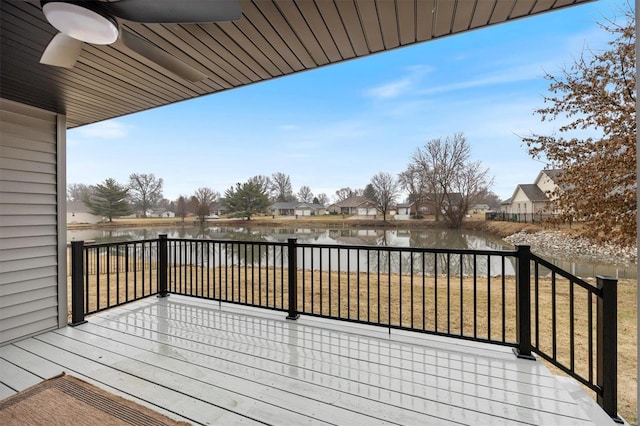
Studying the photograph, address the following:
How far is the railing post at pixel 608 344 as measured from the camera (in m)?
1.57

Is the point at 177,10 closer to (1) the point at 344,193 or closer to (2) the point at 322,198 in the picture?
(1) the point at 344,193

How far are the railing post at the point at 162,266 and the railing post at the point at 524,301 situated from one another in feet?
12.8

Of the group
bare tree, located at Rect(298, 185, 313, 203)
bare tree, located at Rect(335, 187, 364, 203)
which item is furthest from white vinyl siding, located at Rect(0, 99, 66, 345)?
bare tree, located at Rect(298, 185, 313, 203)

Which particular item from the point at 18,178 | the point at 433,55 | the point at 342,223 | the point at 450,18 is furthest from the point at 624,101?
the point at 342,223

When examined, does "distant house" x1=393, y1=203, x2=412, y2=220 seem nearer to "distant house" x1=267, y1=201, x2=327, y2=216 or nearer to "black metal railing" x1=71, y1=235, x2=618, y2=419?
"distant house" x1=267, y1=201, x2=327, y2=216

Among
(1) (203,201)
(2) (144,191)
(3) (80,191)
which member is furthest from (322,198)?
(3) (80,191)

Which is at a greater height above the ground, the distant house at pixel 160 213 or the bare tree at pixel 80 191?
the bare tree at pixel 80 191

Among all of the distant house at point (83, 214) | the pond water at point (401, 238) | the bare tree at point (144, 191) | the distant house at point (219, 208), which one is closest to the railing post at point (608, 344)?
the pond water at point (401, 238)

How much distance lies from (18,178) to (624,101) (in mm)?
6992

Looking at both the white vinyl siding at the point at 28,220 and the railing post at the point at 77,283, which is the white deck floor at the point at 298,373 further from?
the white vinyl siding at the point at 28,220

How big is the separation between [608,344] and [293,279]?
237 centimetres

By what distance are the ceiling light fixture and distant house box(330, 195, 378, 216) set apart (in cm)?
2232

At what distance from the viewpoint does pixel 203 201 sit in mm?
21094

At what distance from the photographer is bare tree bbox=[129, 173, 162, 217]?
1891 cm
